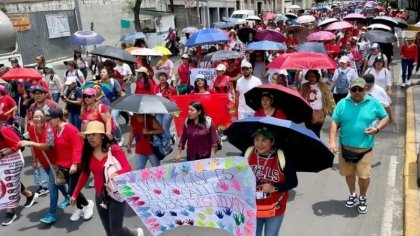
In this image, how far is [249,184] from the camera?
11.2 ft

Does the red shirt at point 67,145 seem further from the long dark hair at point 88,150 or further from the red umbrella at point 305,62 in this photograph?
the red umbrella at point 305,62

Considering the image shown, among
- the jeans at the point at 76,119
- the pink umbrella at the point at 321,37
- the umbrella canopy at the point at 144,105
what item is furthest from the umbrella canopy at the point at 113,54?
the pink umbrella at the point at 321,37

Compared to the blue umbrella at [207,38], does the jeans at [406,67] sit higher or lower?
lower

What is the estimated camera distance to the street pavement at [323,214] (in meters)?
5.30

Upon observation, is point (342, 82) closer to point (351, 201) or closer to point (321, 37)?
point (351, 201)

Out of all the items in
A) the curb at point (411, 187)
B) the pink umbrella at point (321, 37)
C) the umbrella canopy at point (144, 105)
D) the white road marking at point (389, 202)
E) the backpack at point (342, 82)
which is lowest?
the white road marking at point (389, 202)

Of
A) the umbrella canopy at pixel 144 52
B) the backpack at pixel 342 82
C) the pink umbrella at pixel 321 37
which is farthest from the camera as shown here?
the pink umbrella at pixel 321 37

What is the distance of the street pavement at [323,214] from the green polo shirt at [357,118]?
0.95 meters

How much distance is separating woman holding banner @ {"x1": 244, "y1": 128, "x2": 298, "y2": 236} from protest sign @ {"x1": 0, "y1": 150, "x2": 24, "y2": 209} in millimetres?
3391

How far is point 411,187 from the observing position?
243 inches

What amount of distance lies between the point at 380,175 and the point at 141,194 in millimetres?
4446

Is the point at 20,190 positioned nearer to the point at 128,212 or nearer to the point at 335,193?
the point at 128,212

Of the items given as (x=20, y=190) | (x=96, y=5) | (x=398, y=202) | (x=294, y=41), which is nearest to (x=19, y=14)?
(x=96, y=5)

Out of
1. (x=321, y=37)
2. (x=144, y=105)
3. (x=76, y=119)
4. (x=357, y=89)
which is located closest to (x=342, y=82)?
(x=357, y=89)
